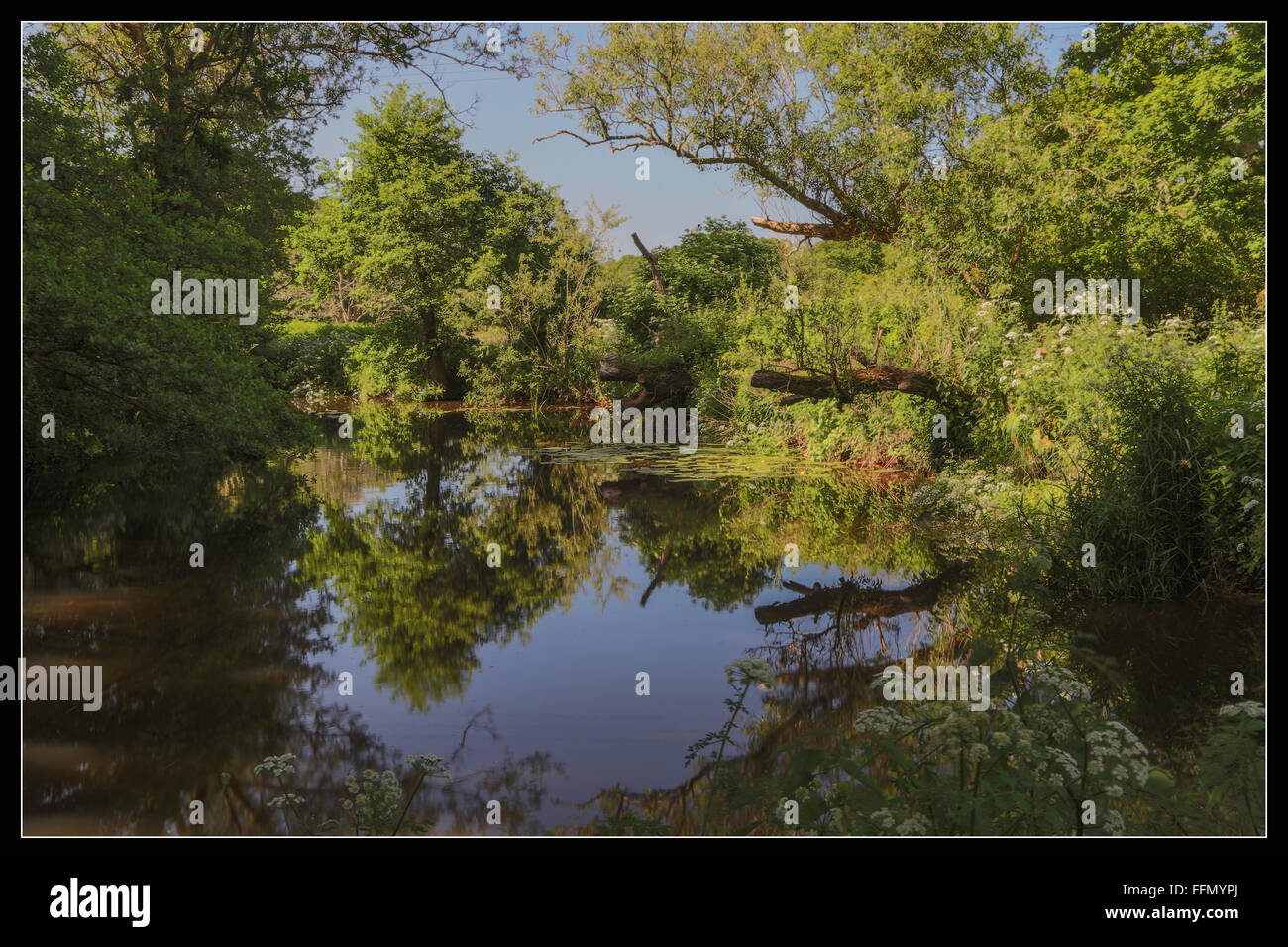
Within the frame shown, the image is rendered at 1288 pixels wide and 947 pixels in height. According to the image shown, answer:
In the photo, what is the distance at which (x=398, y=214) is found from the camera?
2883cm

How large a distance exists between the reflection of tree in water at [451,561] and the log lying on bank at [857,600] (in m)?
1.78

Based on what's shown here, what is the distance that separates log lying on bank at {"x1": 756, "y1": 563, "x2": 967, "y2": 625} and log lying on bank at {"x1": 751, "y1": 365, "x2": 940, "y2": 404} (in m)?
5.30

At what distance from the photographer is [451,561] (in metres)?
8.98

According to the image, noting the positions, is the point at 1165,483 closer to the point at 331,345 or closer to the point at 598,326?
the point at 598,326

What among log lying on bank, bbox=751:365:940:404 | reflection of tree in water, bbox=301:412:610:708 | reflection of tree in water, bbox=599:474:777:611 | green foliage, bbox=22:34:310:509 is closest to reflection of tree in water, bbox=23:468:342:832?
reflection of tree in water, bbox=301:412:610:708

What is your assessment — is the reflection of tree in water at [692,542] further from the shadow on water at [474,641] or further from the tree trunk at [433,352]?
the tree trunk at [433,352]

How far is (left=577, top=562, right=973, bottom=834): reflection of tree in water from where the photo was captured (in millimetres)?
4219

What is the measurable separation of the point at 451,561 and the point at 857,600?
3.80m

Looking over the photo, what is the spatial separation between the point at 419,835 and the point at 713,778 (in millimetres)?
1329

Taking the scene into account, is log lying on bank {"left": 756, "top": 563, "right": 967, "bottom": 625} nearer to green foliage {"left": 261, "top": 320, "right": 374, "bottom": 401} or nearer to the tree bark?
the tree bark

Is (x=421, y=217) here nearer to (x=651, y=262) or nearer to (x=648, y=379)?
(x=651, y=262)

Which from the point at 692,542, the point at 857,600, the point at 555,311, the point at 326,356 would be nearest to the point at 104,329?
the point at 692,542
